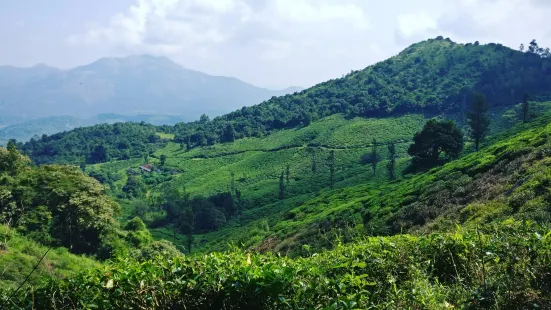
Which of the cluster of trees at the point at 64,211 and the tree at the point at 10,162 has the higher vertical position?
the tree at the point at 10,162

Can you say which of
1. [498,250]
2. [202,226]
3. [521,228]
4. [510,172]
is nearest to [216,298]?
[498,250]

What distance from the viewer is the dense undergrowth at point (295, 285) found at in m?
4.20

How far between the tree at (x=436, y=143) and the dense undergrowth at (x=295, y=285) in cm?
4607

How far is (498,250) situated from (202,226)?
78772 millimetres

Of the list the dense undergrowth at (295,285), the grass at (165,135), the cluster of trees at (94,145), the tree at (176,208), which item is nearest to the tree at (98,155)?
the cluster of trees at (94,145)

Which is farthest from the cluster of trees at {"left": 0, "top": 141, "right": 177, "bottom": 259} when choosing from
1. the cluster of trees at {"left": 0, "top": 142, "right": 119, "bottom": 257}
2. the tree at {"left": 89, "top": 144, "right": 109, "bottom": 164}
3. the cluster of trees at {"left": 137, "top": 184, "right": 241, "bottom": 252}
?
the tree at {"left": 89, "top": 144, "right": 109, "bottom": 164}

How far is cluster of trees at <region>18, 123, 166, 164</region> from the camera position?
144m

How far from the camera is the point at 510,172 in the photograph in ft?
69.1

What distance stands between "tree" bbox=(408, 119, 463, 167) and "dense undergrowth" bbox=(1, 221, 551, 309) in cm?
4607

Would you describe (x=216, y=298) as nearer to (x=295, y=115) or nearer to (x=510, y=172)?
(x=510, y=172)

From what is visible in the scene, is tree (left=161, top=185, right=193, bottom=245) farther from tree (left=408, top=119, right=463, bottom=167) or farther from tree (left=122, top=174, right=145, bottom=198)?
tree (left=408, top=119, right=463, bottom=167)

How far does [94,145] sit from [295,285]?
160554 mm

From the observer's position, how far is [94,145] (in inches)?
5861

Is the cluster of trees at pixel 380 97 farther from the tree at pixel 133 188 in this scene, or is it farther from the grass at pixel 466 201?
the grass at pixel 466 201
